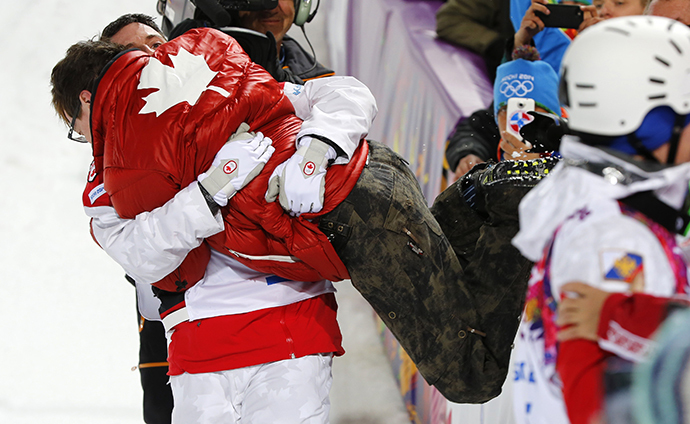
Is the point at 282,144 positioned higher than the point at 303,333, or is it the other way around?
the point at 282,144

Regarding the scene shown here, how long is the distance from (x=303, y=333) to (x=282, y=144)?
1.56 feet

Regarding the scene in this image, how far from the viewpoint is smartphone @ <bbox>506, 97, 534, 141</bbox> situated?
1.84 m

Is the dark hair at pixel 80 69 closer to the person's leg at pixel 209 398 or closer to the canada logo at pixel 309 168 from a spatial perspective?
the canada logo at pixel 309 168

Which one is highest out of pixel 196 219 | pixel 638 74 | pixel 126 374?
pixel 638 74

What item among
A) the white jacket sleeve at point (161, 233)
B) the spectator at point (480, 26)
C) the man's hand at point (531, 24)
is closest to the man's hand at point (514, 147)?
the man's hand at point (531, 24)

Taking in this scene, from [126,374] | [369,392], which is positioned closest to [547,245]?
[369,392]

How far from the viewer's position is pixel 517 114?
1.87 meters

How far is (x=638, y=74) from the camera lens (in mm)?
958

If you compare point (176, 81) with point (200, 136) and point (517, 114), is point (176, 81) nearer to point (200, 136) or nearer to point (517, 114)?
point (200, 136)

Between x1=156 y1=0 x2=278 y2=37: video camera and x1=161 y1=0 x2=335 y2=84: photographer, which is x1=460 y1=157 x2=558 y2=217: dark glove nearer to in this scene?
x1=161 y1=0 x2=335 y2=84: photographer

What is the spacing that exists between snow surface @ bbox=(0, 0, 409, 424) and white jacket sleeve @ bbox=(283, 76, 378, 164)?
169 centimetres

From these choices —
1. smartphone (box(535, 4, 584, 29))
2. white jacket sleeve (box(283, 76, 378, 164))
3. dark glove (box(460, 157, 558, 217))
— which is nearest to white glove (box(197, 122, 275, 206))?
white jacket sleeve (box(283, 76, 378, 164))

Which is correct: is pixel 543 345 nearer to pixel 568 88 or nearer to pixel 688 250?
pixel 688 250

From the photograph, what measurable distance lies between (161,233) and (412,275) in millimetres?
593
